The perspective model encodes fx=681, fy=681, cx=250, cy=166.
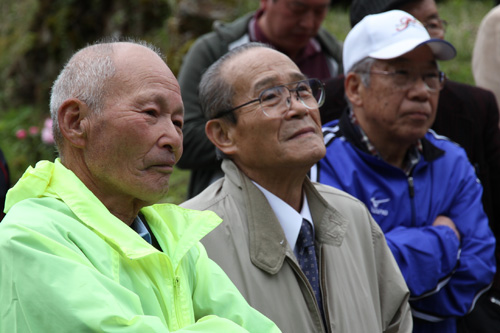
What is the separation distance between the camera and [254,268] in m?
2.67

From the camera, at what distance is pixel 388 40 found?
3623mm

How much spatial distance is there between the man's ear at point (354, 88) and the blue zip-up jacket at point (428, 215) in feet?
0.52

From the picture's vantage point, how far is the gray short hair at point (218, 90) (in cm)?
307

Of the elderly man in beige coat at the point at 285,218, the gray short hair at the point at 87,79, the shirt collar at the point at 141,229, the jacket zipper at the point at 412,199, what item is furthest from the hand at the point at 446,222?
the gray short hair at the point at 87,79

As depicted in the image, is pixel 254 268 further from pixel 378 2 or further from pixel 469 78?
pixel 469 78

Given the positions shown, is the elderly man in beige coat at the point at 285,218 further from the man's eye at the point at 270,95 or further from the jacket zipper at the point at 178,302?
the jacket zipper at the point at 178,302

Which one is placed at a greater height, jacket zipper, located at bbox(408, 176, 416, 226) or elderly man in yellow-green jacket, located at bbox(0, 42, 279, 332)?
elderly man in yellow-green jacket, located at bbox(0, 42, 279, 332)

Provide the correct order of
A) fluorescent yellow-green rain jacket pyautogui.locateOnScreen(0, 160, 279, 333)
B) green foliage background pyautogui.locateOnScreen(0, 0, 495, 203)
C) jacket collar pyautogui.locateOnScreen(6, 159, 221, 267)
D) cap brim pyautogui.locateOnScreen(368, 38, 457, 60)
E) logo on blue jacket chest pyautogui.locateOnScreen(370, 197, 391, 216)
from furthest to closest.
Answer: green foliage background pyautogui.locateOnScreen(0, 0, 495, 203) < cap brim pyautogui.locateOnScreen(368, 38, 457, 60) < logo on blue jacket chest pyautogui.locateOnScreen(370, 197, 391, 216) < jacket collar pyautogui.locateOnScreen(6, 159, 221, 267) < fluorescent yellow-green rain jacket pyautogui.locateOnScreen(0, 160, 279, 333)

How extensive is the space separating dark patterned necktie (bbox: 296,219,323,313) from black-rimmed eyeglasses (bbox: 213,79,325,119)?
51 centimetres

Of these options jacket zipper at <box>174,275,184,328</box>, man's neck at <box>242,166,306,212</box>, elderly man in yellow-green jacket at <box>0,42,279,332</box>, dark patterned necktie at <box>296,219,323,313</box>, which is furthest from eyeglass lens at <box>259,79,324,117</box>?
jacket zipper at <box>174,275,184,328</box>

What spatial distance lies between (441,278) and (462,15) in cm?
865

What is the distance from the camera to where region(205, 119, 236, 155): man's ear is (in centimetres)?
309

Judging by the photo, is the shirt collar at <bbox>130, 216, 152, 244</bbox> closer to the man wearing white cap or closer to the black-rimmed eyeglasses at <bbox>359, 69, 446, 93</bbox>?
the man wearing white cap

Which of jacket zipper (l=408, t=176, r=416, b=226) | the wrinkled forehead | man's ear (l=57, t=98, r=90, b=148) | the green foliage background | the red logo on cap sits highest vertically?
man's ear (l=57, t=98, r=90, b=148)
